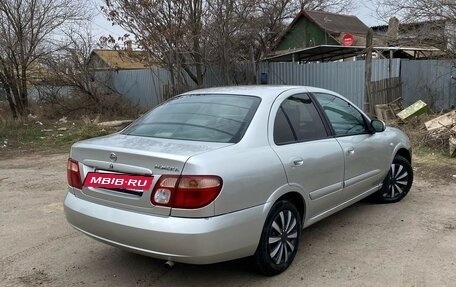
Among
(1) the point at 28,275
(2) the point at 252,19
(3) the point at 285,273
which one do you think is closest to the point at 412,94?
(2) the point at 252,19

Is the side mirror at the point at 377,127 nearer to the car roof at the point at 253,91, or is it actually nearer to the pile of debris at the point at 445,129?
the car roof at the point at 253,91

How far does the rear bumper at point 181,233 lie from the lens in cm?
313

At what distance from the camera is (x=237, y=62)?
15812 millimetres

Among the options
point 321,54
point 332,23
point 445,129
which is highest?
point 332,23

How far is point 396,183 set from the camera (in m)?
5.74

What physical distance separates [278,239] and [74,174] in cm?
172

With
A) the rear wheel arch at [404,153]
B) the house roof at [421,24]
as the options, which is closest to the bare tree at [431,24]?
the house roof at [421,24]

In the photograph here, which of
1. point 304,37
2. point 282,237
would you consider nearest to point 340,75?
point 282,237

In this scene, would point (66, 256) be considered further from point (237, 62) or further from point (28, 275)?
point (237, 62)

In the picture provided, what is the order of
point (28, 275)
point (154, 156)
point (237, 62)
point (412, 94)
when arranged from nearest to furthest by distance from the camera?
point (154, 156) < point (28, 275) < point (412, 94) < point (237, 62)

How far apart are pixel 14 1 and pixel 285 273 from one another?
49.2ft

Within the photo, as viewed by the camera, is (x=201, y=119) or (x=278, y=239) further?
(x=201, y=119)

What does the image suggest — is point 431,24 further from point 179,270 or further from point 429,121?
point 179,270

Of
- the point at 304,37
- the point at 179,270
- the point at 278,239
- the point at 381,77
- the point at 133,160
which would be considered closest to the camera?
the point at 133,160
